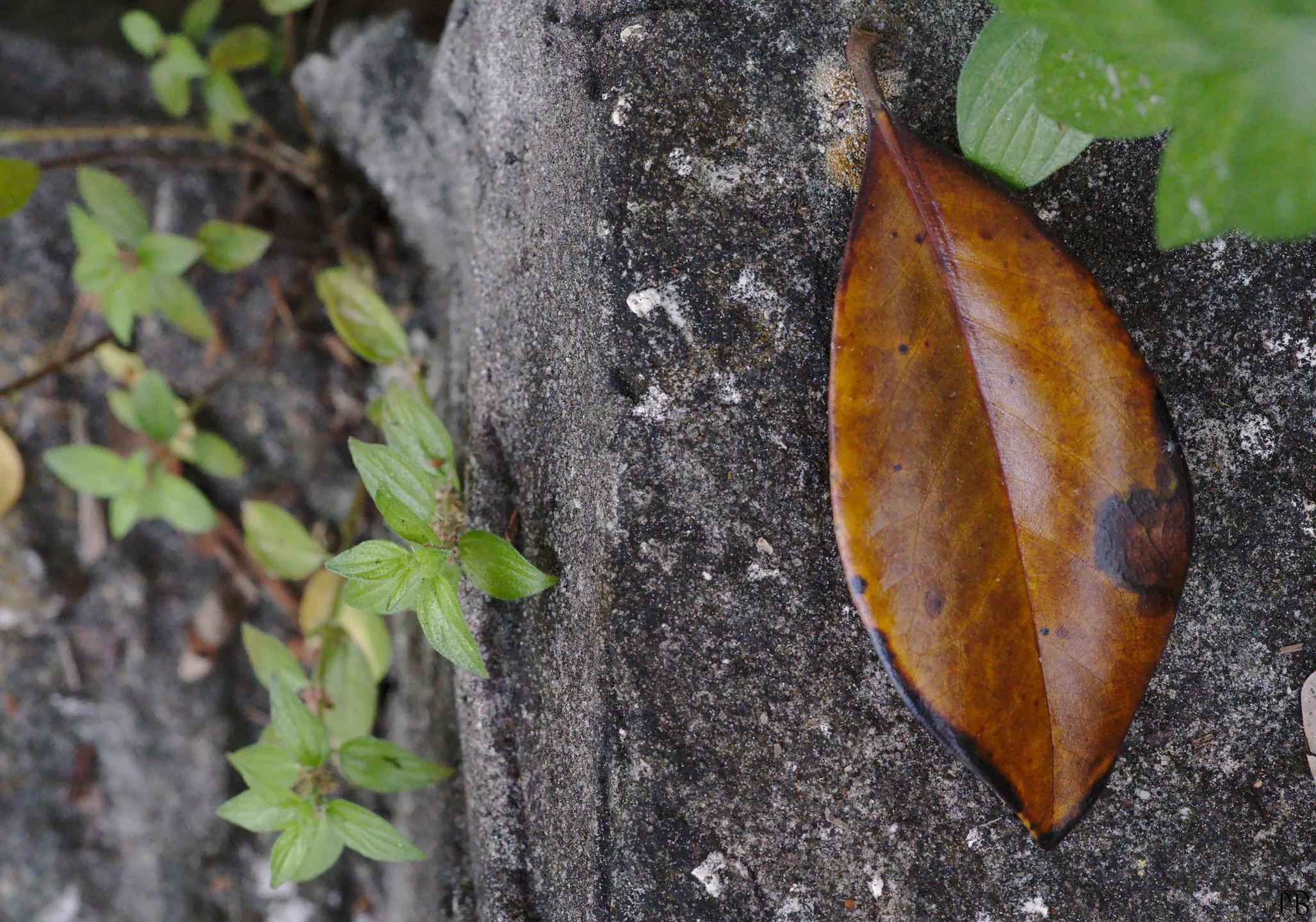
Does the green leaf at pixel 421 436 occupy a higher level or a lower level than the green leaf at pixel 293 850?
higher

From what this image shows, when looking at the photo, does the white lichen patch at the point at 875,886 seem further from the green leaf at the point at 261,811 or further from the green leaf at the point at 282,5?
the green leaf at the point at 282,5

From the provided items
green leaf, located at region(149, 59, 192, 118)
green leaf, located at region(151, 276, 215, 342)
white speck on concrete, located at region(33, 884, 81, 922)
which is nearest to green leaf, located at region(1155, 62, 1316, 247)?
green leaf, located at region(151, 276, 215, 342)

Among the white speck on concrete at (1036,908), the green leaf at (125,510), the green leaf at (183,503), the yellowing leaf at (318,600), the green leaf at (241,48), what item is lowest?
the yellowing leaf at (318,600)

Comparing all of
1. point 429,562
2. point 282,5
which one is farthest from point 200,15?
point 429,562

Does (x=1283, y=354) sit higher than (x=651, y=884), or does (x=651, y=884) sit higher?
(x=1283, y=354)

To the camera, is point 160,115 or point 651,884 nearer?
point 651,884

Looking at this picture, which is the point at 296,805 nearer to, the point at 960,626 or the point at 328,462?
the point at 328,462

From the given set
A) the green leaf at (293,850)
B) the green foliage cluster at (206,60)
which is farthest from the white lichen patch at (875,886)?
the green foliage cluster at (206,60)

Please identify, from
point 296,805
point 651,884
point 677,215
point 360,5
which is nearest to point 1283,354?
point 677,215
